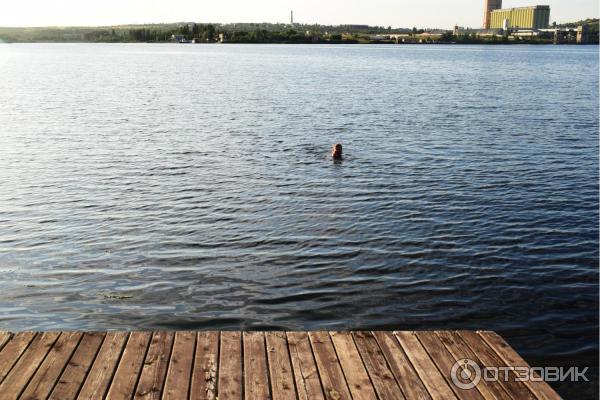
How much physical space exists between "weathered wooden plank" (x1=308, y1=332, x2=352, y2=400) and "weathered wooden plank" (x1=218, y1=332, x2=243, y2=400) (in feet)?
4.19

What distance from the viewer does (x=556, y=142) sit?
39281 mm

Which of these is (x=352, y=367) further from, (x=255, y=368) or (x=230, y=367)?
(x=230, y=367)

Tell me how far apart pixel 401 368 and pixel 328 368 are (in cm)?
118

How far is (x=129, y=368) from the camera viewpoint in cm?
936

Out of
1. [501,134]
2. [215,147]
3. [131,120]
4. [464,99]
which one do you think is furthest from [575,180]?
[464,99]

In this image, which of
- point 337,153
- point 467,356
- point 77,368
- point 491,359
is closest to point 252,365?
point 77,368

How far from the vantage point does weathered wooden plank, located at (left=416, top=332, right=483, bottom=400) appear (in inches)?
346

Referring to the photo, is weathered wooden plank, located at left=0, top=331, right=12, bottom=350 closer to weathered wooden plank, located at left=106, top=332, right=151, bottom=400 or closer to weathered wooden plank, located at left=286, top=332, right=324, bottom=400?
weathered wooden plank, located at left=106, top=332, right=151, bottom=400

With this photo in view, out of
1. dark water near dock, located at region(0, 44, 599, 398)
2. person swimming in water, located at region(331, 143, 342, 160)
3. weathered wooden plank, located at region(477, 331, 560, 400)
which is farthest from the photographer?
person swimming in water, located at region(331, 143, 342, 160)

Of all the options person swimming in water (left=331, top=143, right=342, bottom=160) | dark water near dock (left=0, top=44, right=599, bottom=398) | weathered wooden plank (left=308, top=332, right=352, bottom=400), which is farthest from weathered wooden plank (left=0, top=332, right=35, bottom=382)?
person swimming in water (left=331, top=143, right=342, bottom=160)

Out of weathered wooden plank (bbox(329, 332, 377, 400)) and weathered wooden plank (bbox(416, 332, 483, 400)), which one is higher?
weathered wooden plank (bbox(329, 332, 377, 400))

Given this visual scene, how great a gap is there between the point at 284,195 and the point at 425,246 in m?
8.07

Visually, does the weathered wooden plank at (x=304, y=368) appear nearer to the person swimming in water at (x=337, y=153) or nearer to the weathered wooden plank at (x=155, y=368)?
the weathered wooden plank at (x=155, y=368)

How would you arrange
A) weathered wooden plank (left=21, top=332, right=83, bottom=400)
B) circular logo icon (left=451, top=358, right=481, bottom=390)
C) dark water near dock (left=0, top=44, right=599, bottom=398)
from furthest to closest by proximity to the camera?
1. dark water near dock (left=0, top=44, right=599, bottom=398)
2. circular logo icon (left=451, top=358, right=481, bottom=390)
3. weathered wooden plank (left=21, top=332, right=83, bottom=400)
